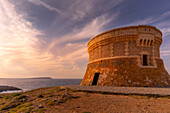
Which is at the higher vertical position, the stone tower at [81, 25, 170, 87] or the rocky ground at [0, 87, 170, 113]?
the stone tower at [81, 25, 170, 87]

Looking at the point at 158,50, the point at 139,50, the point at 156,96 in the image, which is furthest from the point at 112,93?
the point at 158,50

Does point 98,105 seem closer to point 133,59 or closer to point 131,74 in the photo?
point 131,74

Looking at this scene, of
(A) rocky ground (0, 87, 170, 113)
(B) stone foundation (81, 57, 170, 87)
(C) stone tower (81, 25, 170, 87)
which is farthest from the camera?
(C) stone tower (81, 25, 170, 87)

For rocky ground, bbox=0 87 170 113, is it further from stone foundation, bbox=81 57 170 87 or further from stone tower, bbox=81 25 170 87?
stone tower, bbox=81 25 170 87

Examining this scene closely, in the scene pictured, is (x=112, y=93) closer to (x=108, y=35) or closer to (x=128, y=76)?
(x=128, y=76)

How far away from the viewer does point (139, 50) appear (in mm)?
13742

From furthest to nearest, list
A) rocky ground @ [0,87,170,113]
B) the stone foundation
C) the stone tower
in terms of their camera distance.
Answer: the stone tower → the stone foundation → rocky ground @ [0,87,170,113]

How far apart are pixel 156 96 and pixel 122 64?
21.7 ft

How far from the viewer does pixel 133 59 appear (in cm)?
1356

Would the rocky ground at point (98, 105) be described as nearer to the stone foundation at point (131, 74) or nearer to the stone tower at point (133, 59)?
the stone foundation at point (131, 74)

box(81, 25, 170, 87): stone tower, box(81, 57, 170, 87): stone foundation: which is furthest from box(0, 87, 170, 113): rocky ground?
box(81, 25, 170, 87): stone tower

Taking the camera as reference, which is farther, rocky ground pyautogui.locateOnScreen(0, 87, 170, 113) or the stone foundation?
the stone foundation

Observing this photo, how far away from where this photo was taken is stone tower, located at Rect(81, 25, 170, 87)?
12.7 m

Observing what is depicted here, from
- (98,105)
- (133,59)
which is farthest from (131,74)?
(98,105)
